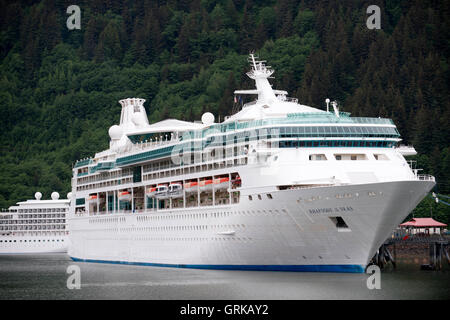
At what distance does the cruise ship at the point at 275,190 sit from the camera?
52312mm

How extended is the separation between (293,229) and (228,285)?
5755mm

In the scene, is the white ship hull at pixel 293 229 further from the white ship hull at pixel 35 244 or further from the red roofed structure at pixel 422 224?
the white ship hull at pixel 35 244

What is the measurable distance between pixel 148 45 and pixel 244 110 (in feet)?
427

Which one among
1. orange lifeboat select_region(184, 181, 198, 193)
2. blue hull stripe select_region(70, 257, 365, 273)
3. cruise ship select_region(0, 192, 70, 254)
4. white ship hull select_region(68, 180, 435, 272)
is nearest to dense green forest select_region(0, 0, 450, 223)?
cruise ship select_region(0, 192, 70, 254)

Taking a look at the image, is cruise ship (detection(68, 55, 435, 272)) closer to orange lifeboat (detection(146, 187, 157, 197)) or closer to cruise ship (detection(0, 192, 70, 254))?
orange lifeboat (detection(146, 187, 157, 197))

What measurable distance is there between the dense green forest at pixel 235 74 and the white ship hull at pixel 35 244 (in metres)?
25.8

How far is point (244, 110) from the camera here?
63.3m

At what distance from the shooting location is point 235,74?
167m

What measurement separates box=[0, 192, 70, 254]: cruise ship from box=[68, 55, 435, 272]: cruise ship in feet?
185

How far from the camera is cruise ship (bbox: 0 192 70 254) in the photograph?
126062mm

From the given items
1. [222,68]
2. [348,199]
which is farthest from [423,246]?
[222,68]

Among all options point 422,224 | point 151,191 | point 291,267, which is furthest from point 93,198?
point 291,267

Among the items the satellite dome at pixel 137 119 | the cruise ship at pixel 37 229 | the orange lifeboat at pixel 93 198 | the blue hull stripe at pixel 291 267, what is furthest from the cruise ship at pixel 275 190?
the cruise ship at pixel 37 229
